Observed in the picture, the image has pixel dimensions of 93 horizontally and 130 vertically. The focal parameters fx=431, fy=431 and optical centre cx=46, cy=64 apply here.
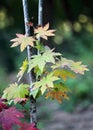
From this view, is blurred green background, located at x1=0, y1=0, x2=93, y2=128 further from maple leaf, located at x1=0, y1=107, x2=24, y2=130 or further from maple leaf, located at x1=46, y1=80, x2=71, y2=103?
maple leaf, located at x1=0, y1=107, x2=24, y2=130

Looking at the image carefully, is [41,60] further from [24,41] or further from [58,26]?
[58,26]

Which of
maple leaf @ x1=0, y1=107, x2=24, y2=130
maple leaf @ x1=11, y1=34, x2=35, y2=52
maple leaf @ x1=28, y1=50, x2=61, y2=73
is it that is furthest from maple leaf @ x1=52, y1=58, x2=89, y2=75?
maple leaf @ x1=0, y1=107, x2=24, y2=130

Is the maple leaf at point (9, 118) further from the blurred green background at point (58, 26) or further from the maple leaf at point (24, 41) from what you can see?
the blurred green background at point (58, 26)

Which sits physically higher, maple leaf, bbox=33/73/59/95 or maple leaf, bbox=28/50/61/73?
maple leaf, bbox=28/50/61/73

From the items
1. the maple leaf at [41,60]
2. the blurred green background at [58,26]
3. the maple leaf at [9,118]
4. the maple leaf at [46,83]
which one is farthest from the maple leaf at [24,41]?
the blurred green background at [58,26]

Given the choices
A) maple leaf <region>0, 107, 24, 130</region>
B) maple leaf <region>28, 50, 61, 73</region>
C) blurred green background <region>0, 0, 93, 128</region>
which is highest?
blurred green background <region>0, 0, 93, 128</region>
